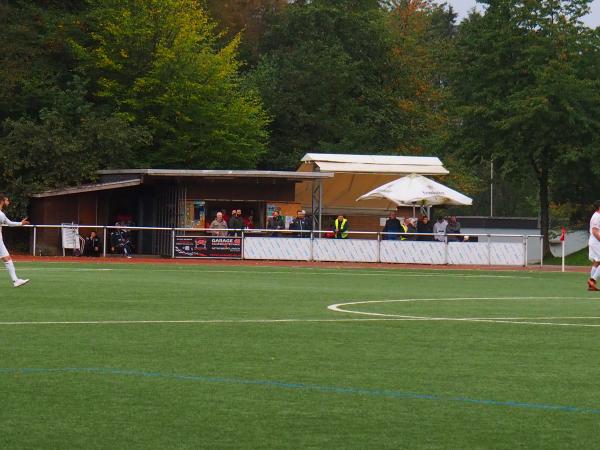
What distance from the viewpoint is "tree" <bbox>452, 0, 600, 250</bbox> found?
52.8 meters

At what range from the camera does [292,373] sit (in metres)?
10.8

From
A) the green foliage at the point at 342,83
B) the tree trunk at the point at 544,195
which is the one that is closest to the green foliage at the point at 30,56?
the green foliage at the point at 342,83

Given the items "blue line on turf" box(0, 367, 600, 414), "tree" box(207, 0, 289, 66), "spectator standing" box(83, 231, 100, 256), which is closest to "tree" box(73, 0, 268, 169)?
"tree" box(207, 0, 289, 66)

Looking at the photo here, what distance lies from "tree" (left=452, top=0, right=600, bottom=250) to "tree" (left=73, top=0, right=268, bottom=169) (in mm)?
12429

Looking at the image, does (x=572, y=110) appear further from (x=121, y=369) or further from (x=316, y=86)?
(x=121, y=369)

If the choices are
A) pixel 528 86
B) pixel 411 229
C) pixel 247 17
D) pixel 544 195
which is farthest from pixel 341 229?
pixel 247 17

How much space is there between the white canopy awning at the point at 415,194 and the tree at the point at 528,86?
8.06 metres

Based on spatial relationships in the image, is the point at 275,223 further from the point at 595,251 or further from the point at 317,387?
the point at 317,387

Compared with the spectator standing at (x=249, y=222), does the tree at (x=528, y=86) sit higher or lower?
higher

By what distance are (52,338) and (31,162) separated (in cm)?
3672

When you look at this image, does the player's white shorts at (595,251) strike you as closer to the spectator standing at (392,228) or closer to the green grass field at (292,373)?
the green grass field at (292,373)

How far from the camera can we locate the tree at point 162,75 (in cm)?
6016

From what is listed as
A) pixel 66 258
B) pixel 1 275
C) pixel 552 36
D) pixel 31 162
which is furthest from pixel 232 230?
pixel 552 36

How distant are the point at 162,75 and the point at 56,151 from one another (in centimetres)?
1200
